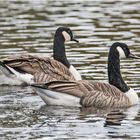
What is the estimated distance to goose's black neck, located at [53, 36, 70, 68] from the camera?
2138 centimetres

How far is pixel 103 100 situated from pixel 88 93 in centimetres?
39

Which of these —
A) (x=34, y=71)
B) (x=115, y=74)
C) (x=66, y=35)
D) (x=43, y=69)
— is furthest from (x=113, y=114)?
(x=66, y=35)

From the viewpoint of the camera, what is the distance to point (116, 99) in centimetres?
1784

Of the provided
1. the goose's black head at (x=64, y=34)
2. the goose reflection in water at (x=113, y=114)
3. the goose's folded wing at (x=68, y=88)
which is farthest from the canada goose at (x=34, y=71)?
the goose reflection in water at (x=113, y=114)

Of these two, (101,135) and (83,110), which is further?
(83,110)

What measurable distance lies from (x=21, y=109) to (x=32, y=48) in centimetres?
796

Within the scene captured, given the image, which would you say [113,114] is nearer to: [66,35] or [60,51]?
[60,51]

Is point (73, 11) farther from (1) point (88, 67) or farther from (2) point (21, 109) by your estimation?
(2) point (21, 109)

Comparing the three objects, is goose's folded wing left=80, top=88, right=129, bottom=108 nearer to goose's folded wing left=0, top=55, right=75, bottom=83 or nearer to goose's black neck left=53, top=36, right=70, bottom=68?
goose's folded wing left=0, top=55, right=75, bottom=83

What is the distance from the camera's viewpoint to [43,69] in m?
20.5

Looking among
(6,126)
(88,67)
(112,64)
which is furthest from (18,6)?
(6,126)

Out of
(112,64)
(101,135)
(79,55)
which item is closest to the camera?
(101,135)

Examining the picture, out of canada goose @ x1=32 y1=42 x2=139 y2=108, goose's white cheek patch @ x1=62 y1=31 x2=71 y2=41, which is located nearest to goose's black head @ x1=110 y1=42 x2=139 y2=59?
canada goose @ x1=32 y1=42 x2=139 y2=108

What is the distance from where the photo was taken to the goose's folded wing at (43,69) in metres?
20.4
